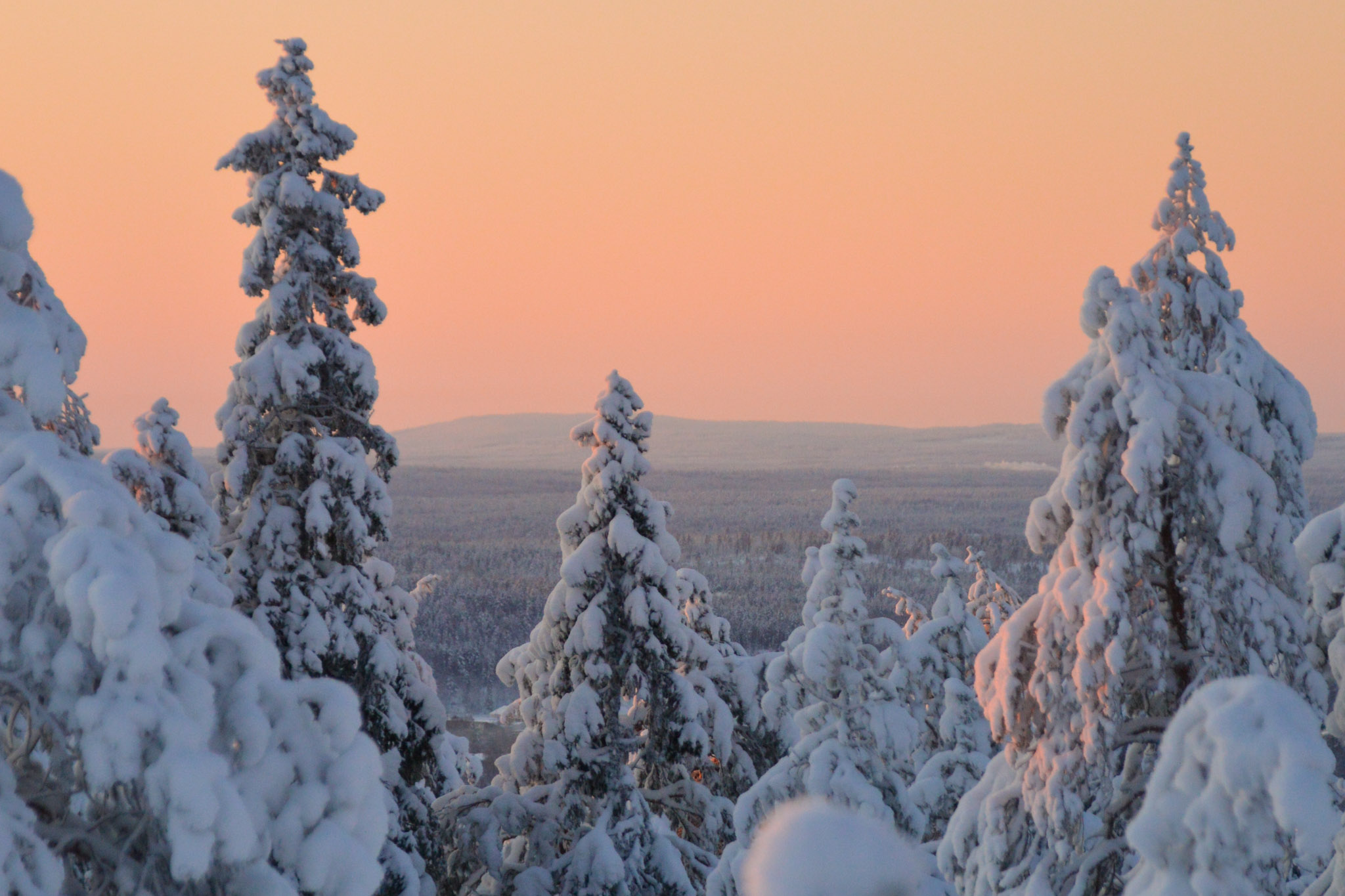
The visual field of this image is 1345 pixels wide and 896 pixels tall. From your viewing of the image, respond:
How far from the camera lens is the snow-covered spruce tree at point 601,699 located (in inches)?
661

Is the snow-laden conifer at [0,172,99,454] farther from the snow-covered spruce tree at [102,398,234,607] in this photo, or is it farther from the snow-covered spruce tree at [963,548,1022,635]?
the snow-covered spruce tree at [963,548,1022,635]

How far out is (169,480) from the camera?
48.8 ft

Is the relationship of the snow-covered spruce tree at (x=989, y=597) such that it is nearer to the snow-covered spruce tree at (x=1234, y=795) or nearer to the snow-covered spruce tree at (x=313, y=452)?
the snow-covered spruce tree at (x=313, y=452)

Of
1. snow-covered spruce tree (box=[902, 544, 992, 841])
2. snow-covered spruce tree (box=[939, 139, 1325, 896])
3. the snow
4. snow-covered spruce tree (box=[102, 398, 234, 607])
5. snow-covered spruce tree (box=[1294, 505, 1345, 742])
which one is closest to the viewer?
the snow

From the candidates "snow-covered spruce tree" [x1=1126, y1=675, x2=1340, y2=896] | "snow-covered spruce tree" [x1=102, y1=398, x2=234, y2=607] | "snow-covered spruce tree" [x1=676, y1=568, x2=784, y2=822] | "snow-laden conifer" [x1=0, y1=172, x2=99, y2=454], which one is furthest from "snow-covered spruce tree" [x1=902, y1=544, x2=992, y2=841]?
"snow-laden conifer" [x1=0, y1=172, x2=99, y2=454]

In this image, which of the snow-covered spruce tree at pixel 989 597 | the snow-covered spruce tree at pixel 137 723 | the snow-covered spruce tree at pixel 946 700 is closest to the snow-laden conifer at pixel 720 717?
the snow-covered spruce tree at pixel 946 700

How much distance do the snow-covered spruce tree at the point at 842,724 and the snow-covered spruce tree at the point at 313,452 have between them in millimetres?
4549

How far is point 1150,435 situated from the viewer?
10.1 m

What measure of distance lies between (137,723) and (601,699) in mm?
12298

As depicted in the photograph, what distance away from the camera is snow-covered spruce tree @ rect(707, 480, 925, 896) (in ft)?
50.2

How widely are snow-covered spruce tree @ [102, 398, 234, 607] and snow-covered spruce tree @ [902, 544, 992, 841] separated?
10728 millimetres

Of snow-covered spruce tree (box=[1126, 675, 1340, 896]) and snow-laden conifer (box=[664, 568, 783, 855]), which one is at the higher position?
snow-covered spruce tree (box=[1126, 675, 1340, 896])

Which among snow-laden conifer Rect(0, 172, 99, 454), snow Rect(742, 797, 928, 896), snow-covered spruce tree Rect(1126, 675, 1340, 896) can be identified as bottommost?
snow-covered spruce tree Rect(1126, 675, 1340, 896)

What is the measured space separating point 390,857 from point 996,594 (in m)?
16.8
